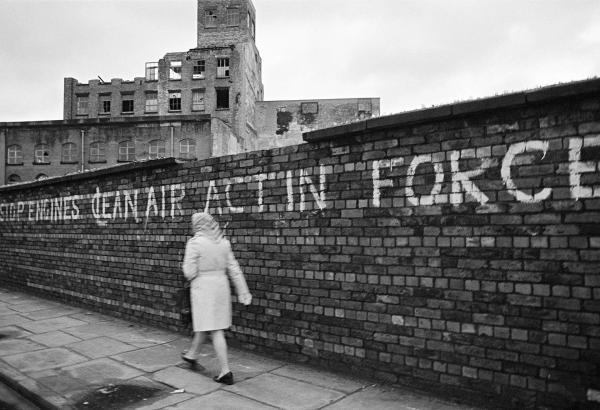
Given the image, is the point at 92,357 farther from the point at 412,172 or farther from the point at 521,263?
the point at 521,263

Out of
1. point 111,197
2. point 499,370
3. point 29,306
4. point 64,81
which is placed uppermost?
point 64,81

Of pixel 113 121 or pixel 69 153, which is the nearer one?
pixel 113 121

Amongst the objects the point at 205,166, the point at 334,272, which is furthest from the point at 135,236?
the point at 334,272

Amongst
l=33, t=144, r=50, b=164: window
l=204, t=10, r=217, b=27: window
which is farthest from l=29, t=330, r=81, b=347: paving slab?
l=204, t=10, r=217, b=27: window

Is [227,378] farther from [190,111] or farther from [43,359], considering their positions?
[190,111]

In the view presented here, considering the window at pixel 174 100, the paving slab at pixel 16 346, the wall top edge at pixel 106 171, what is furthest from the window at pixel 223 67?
the paving slab at pixel 16 346

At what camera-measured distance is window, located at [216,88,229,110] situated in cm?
4272

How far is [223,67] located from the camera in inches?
1702

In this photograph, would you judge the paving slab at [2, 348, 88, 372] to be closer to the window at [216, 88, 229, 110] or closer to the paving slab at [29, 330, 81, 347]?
the paving slab at [29, 330, 81, 347]

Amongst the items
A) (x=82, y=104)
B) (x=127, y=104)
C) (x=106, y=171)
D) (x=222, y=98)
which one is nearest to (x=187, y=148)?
(x=222, y=98)

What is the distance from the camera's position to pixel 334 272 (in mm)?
4629

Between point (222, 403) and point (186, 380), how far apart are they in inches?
28.6

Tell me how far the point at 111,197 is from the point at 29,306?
9.44 feet

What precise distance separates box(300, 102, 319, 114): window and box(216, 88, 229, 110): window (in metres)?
7.44
